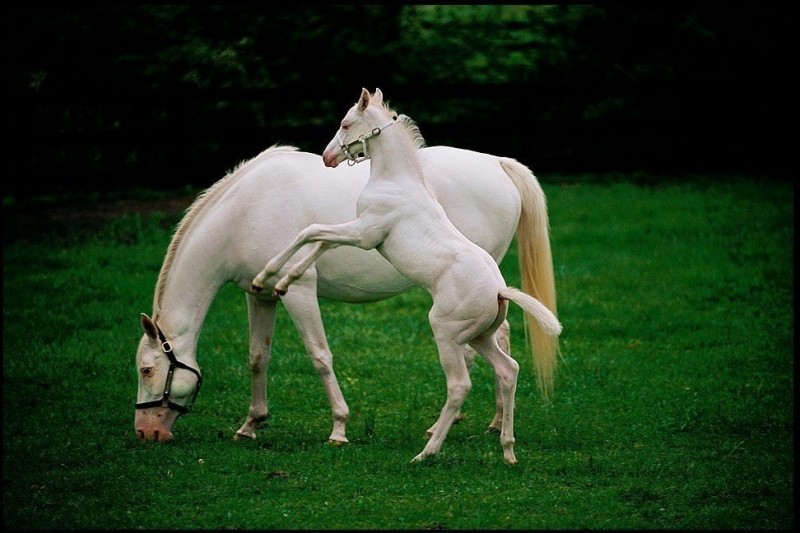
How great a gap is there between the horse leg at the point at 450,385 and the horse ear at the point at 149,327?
188 cm

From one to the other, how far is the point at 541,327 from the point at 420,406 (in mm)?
1642

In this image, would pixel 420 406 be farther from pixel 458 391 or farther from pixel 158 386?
pixel 158 386

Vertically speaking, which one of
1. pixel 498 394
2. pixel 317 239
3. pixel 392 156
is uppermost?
pixel 392 156

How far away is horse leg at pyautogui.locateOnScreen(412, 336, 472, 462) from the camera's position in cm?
592

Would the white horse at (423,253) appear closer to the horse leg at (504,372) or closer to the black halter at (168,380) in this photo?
the horse leg at (504,372)

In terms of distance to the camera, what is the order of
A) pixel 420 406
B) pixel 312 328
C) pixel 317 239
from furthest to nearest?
1. pixel 420 406
2. pixel 312 328
3. pixel 317 239

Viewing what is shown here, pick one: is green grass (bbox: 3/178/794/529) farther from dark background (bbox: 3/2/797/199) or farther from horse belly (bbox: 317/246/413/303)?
dark background (bbox: 3/2/797/199)

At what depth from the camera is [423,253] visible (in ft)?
19.4

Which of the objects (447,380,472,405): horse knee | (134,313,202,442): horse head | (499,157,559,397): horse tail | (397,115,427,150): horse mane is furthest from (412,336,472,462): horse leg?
(134,313,202,442): horse head

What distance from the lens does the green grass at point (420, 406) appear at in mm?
5430

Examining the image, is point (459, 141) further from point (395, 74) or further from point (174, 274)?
point (174, 274)

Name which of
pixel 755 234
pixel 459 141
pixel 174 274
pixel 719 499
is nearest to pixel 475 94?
pixel 459 141

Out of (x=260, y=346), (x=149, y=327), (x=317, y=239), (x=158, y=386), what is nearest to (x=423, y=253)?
(x=317, y=239)

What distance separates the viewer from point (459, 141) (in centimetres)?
1655
